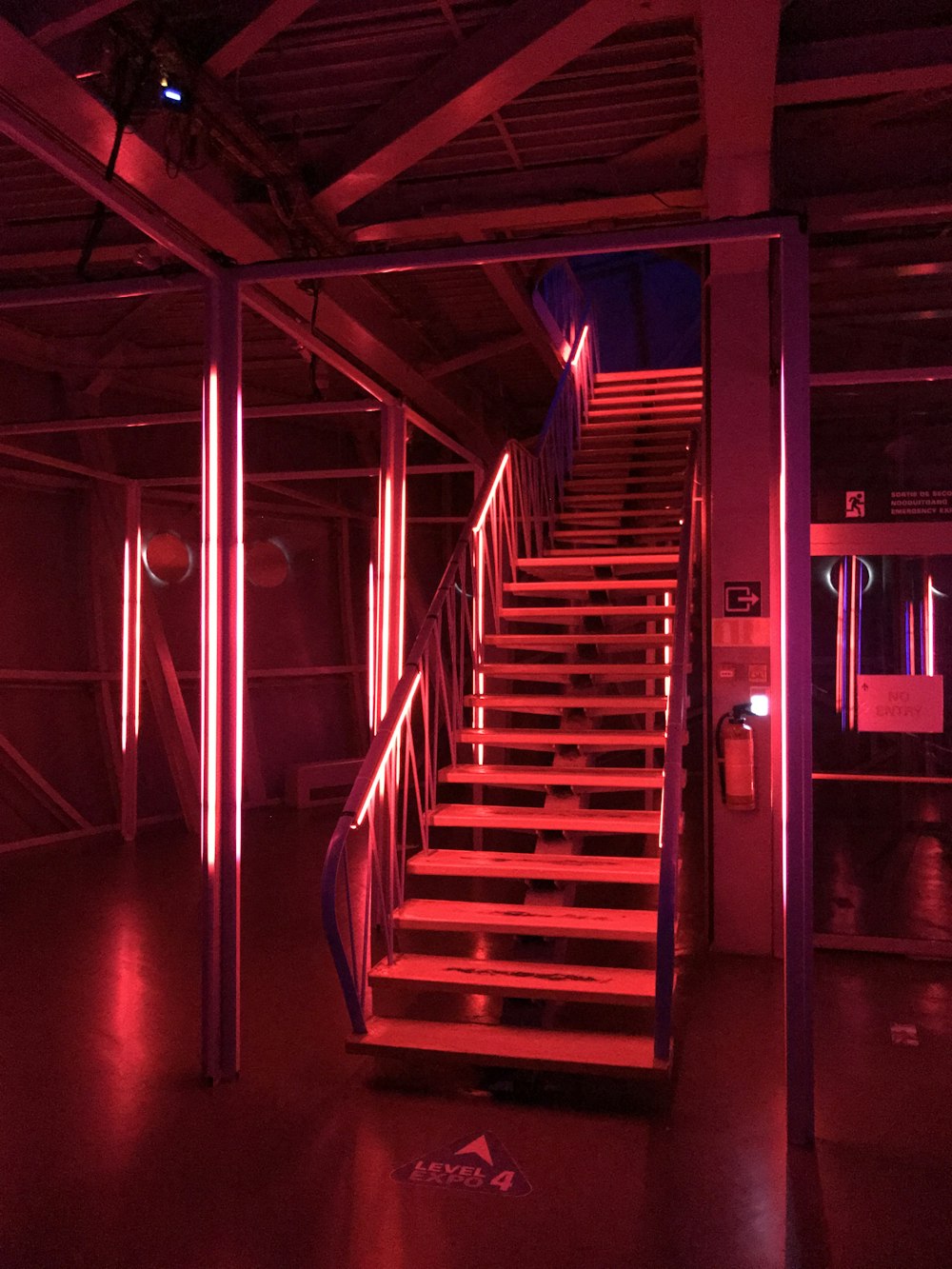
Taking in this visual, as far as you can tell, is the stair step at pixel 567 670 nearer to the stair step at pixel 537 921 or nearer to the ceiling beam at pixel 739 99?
the stair step at pixel 537 921

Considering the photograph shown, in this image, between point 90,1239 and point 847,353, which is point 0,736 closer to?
point 90,1239

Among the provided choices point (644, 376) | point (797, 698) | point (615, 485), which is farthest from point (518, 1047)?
point (644, 376)

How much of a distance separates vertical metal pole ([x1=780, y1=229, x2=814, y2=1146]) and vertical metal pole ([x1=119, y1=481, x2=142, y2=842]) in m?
6.52

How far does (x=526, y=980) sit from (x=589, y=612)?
108 inches

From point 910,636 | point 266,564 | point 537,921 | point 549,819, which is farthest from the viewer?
point 266,564

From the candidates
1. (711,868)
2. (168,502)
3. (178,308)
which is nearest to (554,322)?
(178,308)

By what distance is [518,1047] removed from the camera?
400 cm

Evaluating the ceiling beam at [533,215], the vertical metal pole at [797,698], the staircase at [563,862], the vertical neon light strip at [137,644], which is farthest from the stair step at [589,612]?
the vertical neon light strip at [137,644]

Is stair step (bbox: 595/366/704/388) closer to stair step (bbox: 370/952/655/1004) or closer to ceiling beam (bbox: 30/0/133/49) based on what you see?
stair step (bbox: 370/952/655/1004)

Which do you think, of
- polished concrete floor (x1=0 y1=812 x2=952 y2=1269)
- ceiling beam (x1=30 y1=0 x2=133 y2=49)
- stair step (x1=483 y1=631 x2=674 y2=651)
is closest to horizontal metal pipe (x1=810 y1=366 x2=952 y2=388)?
stair step (x1=483 y1=631 x2=674 y2=651)

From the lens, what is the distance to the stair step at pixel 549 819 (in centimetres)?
493

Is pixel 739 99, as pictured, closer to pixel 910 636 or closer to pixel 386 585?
pixel 386 585

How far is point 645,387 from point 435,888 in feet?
21.4

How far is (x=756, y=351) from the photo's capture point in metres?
5.80
